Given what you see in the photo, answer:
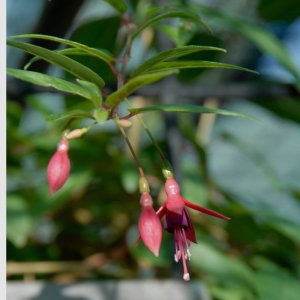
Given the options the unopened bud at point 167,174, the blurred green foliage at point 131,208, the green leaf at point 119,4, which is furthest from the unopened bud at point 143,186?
the blurred green foliage at point 131,208

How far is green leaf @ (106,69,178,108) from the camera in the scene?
1.28 ft

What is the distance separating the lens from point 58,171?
42 centimetres

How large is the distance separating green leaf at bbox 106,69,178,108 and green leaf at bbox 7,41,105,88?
0.09 ft

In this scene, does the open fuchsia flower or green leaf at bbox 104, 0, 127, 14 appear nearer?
the open fuchsia flower

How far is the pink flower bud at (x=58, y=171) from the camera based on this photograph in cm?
42

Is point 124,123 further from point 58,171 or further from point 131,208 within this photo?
point 131,208

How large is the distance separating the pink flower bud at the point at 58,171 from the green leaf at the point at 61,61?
53 mm

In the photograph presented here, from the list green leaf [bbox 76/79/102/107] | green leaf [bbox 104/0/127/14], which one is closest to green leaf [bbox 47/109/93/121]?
green leaf [bbox 76/79/102/107]

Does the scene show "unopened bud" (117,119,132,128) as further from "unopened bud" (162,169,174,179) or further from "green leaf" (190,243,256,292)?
"green leaf" (190,243,256,292)

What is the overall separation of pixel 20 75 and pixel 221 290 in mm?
563

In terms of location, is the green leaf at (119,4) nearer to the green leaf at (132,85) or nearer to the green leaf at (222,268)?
the green leaf at (132,85)

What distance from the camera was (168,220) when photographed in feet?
1.40

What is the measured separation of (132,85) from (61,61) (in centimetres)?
5

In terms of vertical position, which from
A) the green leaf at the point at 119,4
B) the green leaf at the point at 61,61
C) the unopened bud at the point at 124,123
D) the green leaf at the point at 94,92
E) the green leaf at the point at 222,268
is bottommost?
the green leaf at the point at 222,268
